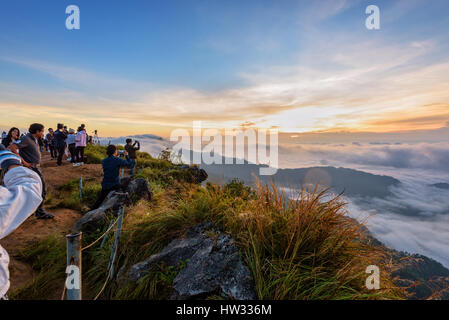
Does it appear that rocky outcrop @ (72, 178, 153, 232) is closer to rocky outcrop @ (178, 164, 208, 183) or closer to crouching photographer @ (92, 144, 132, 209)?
crouching photographer @ (92, 144, 132, 209)

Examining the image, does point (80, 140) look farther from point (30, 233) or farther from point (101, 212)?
point (101, 212)

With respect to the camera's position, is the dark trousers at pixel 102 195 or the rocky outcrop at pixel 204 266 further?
the dark trousers at pixel 102 195

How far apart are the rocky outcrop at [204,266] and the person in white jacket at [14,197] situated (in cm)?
209

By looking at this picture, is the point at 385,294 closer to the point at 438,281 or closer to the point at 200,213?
the point at 438,281

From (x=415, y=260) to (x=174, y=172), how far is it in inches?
487

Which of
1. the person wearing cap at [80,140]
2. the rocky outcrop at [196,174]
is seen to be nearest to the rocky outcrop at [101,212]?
the rocky outcrop at [196,174]

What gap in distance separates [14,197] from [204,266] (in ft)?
8.19

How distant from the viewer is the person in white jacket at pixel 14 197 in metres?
1.47

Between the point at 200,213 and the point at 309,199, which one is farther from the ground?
the point at 309,199

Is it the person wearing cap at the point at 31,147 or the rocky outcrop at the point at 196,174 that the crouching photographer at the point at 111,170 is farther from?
the rocky outcrop at the point at 196,174

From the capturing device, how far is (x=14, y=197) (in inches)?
60.0

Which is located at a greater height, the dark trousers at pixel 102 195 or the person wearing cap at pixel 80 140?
the person wearing cap at pixel 80 140

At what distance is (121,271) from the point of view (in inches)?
151
